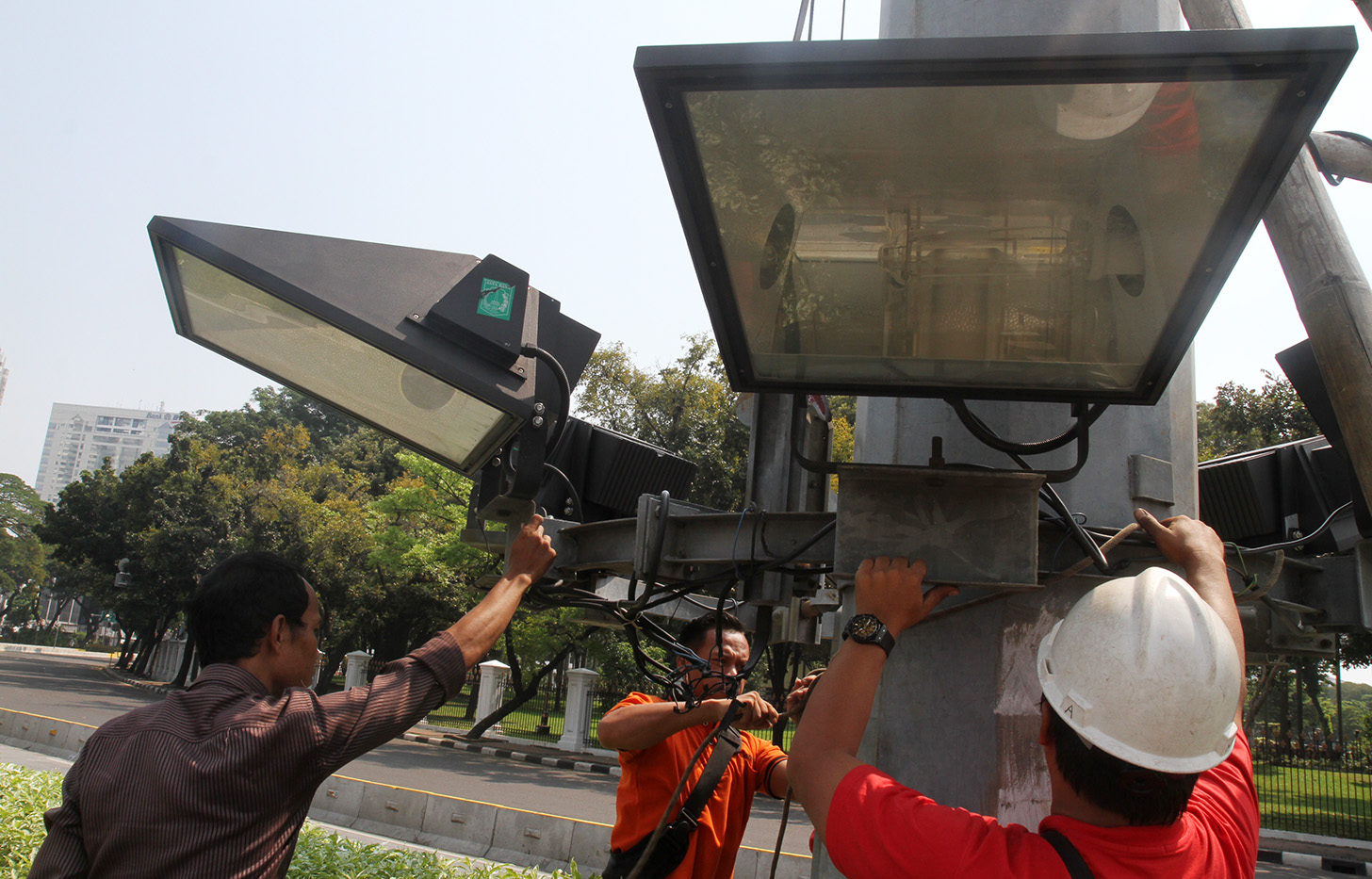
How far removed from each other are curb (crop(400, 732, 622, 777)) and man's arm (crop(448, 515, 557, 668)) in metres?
16.1

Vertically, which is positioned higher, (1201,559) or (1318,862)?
(1201,559)

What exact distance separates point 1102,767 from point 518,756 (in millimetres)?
21648

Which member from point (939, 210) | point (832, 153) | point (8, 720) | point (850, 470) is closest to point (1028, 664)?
point (850, 470)

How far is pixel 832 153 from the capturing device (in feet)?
5.77

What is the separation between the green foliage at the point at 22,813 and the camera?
553cm

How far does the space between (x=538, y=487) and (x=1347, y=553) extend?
269 centimetres

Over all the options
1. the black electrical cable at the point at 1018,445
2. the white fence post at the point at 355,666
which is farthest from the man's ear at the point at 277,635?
the white fence post at the point at 355,666

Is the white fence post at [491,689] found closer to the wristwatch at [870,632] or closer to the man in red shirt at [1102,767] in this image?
the wristwatch at [870,632]

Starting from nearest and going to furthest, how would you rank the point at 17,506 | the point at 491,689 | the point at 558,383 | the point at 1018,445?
the point at 1018,445 → the point at 558,383 → the point at 491,689 → the point at 17,506

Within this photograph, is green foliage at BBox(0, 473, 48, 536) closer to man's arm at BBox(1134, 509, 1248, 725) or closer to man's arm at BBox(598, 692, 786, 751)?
man's arm at BBox(598, 692, 786, 751)

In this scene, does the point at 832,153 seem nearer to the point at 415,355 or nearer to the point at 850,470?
the point at 850,470

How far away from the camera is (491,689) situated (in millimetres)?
24938

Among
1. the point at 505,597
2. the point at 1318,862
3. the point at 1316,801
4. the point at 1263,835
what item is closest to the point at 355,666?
the point at 1263,835

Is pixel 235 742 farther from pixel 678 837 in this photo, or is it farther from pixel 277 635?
pixel 678 837
